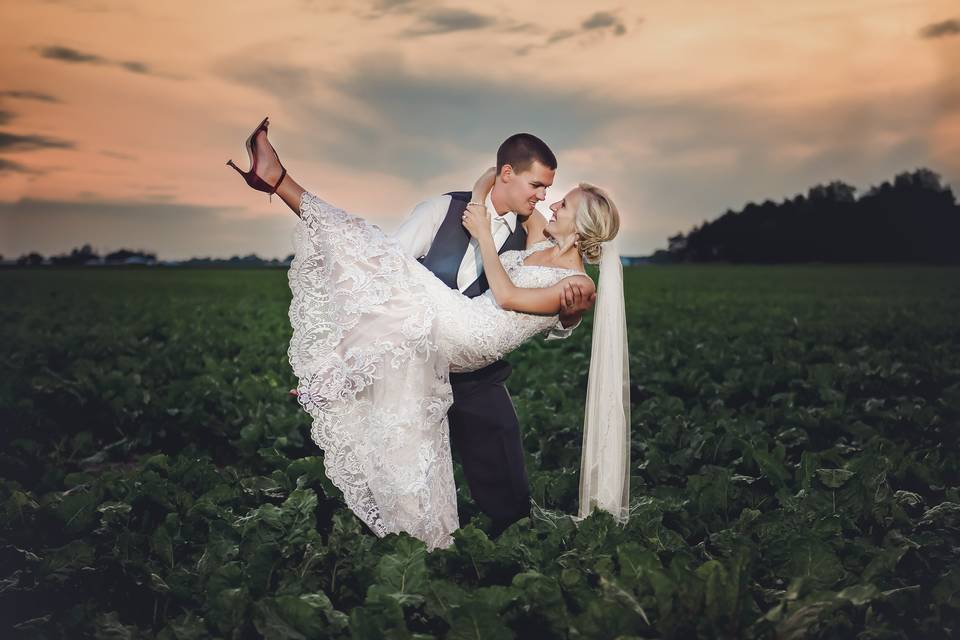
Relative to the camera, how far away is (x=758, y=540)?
428 centimetres

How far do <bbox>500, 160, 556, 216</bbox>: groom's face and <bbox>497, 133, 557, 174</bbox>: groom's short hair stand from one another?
0.06ft

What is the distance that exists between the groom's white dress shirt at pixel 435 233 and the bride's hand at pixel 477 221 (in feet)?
0.67

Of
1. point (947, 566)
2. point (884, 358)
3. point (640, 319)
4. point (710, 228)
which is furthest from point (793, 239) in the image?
point (947, 566)

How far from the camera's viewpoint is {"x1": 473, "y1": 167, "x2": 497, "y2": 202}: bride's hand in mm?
4004

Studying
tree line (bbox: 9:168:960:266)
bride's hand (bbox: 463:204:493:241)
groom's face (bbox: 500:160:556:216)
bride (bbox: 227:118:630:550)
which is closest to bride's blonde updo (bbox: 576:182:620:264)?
bride (bbox: 227:118:630:550)

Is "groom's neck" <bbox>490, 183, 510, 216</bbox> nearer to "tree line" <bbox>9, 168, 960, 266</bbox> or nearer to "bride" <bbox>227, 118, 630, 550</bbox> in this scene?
"bride" <bbox>227, 118, 630, 550</bbox>

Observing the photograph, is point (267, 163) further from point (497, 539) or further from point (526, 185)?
point (497, 539)

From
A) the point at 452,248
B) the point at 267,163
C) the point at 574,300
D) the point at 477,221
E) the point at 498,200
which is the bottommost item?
the point at 574,300

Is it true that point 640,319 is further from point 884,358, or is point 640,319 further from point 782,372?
point 782,372

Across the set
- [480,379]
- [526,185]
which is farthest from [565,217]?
[480,379]

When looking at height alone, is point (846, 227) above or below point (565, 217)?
above

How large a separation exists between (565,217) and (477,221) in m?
0.49

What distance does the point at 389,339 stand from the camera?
382cm

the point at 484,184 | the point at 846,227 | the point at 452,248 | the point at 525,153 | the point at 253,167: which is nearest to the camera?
the point at 253,167
